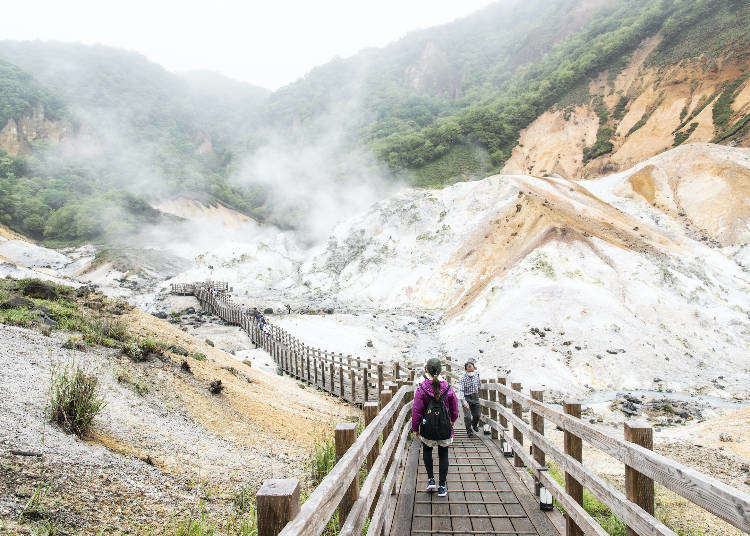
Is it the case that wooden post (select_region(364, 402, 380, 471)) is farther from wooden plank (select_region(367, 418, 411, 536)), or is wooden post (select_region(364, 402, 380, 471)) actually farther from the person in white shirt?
the person in white shirt

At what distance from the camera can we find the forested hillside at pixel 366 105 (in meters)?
53.8

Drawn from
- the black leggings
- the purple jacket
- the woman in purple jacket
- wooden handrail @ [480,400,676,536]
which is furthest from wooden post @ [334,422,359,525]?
the black leggings

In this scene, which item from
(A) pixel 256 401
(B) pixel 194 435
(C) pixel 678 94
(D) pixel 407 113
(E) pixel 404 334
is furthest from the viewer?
(D) pixel 407 113

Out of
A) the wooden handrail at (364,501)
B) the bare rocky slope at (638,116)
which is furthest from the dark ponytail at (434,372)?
the bare rocky slope at (638,116)

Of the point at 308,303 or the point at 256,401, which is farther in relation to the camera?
the point at 308,303

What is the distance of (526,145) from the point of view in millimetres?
62188

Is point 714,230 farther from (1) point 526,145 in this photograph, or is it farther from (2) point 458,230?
(1) point 526,145

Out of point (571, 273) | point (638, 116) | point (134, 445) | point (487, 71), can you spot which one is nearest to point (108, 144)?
point (487, 71)

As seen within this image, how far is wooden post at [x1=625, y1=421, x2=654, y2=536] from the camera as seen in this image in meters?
2.42

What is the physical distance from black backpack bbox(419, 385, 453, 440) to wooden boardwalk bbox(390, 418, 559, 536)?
74cm

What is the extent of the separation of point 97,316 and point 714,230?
37.2 metres

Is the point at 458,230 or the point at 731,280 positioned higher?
the point at 458,230

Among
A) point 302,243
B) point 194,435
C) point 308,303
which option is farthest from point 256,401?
point 302,243

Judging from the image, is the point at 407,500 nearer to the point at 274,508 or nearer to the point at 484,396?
the point at 274,508
